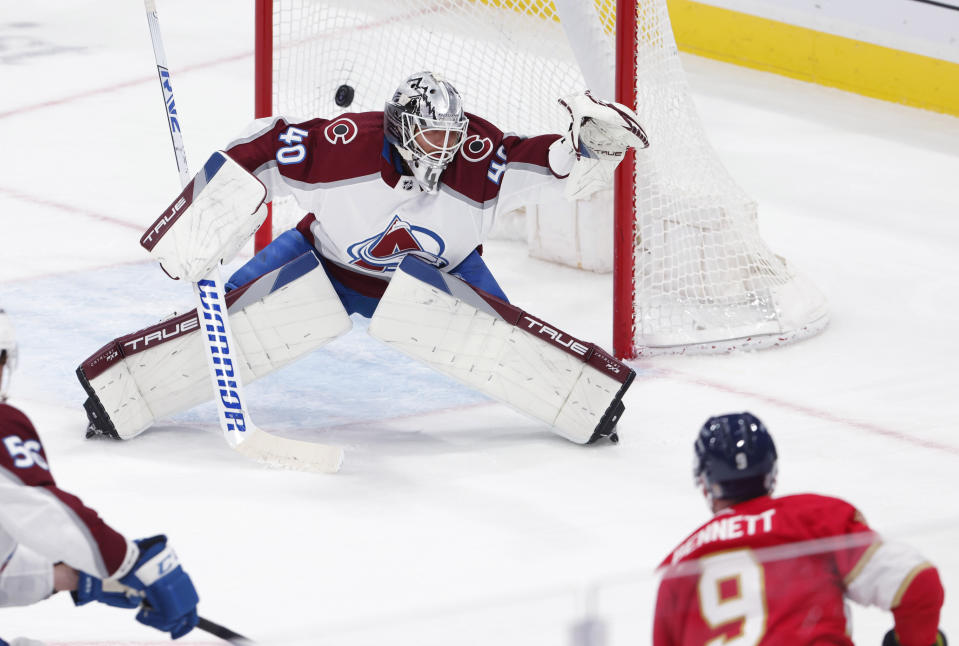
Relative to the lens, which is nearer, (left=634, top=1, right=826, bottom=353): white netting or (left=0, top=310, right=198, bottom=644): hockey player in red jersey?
(left=0, top=310, right=198, bottom=644): hockey player in red jersey

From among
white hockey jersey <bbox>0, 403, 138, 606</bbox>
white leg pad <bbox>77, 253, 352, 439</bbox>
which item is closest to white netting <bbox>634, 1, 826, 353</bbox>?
white leg pad <bbox>77, 253, 352, 439</bbox>

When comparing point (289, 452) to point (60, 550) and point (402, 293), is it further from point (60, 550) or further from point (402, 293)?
point (60, 550)

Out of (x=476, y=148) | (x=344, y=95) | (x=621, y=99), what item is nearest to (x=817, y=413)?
(x=621, y=99)

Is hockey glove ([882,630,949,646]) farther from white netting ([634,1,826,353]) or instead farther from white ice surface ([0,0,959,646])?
white netting ([634,1,826,353])

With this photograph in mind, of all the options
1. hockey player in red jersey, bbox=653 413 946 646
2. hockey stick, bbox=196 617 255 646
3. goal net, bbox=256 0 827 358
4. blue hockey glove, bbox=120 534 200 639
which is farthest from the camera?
goal net, bbox=256 0 827 358

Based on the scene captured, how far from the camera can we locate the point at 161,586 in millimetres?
2109

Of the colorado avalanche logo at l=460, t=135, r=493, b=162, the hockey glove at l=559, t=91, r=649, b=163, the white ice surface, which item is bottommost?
the white ice surface

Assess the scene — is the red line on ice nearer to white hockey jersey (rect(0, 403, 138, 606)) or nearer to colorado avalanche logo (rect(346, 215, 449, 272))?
colorado avalanche logo (rect(346, 215, 449, 272))

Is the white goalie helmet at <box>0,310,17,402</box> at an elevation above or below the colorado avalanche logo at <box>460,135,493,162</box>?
above

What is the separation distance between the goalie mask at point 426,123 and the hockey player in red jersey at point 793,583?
1.70 metres

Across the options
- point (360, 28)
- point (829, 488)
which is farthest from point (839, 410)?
point (360, 28)

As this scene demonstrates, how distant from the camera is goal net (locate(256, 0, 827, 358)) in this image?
4223 millimetres

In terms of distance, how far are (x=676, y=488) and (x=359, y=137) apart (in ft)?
3.50

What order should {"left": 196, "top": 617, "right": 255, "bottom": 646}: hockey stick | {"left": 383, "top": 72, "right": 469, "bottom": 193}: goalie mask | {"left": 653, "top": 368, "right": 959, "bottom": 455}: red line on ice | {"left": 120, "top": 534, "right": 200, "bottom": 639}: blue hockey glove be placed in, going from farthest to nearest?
{"left": 653, "top": 368, "right": 959, "bottom": 455}: red line on ice
{"left": 383, "top": 72, "right": 469, "bottom": 193}: goalie mask
{"left": 196, "top": 617, "right": 255, "bottom": 646}: hockey stick
{"left": 120, "top": 534, "right": 200, "bottom": 639}: blue hockey glove
